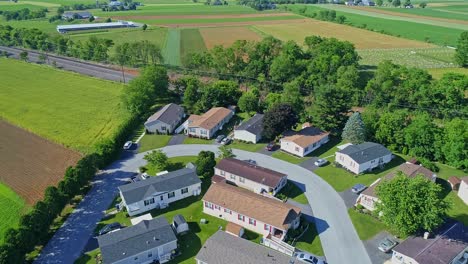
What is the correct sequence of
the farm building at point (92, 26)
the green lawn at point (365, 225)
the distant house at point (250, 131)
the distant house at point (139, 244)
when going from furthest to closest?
1. the farm building at point (92, 26)
2. the distant house at point (250, 131)
3. the green lawn at point (365, 225)
4. the distant house at point (139, 244)

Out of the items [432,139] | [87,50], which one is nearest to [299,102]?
[432,139]

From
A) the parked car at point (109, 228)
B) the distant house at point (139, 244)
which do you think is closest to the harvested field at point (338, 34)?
the parked car at point (109, 228)

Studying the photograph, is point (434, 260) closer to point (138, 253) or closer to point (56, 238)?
point (138, 253)

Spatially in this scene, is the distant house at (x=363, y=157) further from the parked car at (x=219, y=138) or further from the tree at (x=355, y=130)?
the parked car at (x=219, y=138)

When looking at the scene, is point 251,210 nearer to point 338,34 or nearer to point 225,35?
point 225,35

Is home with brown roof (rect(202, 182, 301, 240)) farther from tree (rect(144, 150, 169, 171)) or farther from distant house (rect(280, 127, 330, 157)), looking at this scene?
distant house (rect(280, 127, 330, 157))

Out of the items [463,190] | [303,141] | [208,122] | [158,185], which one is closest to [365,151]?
[303,141]
